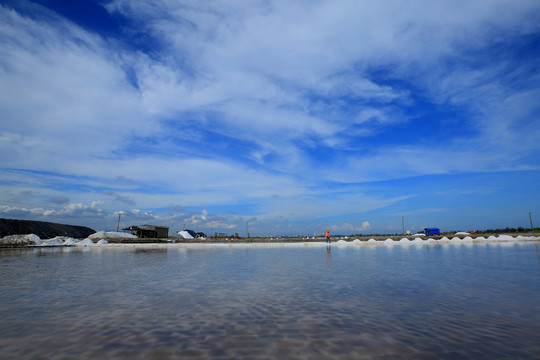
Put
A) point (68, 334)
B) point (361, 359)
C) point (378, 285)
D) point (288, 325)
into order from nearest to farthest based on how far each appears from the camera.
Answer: point (361, 359)
point (68, 334)
point (288, 325)
point (378, 285)

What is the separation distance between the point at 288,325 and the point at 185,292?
3.81 m

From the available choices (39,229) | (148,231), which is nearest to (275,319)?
(148,231)

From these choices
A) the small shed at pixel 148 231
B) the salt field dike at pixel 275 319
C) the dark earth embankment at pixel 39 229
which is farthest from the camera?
the small shed at pixel 148 231

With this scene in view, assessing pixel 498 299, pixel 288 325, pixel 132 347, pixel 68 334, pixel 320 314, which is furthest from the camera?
pixel 498 299

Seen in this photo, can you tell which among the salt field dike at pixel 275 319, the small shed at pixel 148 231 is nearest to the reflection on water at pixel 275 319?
the salt field dike at pixel 275 319

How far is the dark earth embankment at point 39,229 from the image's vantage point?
1965 inches

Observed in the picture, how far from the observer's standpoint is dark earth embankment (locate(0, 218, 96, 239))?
49912mm

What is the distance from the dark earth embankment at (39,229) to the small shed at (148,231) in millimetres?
16136

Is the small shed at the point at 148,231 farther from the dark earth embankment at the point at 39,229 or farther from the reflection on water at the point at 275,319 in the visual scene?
the reflection on water at the point at 275,319

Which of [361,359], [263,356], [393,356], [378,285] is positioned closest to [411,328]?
[393,356]

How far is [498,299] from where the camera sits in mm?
→ 6254

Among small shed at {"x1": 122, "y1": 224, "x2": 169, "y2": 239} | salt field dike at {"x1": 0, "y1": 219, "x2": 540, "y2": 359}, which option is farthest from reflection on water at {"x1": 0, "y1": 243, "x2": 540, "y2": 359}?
small shed at {"x1": 122, "y1": 224, "x2": 169, "y2": 239}

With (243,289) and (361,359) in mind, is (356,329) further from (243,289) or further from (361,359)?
(243,289)

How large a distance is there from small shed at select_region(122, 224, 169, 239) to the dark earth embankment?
16.1m
